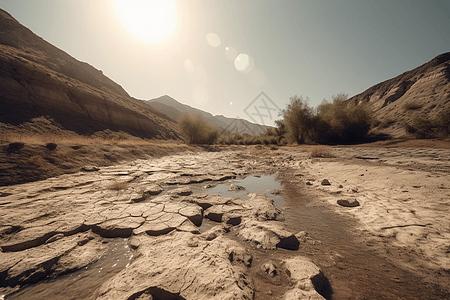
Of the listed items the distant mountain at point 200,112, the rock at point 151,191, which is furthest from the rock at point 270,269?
the distant mountain at point 200,112

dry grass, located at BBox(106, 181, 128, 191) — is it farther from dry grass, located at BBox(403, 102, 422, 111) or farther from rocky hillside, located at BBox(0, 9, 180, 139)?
dry grass, located at BBox(403, 102, 422, 111)

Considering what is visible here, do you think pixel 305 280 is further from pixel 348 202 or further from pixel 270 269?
pixel 348 202

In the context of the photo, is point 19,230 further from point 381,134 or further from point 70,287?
point 381,134

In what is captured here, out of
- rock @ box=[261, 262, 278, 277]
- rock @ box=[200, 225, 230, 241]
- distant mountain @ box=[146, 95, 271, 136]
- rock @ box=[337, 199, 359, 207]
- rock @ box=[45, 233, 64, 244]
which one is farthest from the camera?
distant mountain @ box=[146, 95, 271, 136]

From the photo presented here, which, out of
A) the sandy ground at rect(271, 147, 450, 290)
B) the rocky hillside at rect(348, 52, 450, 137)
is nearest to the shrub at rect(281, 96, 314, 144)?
the rocky hillside at rect(348, 52, 450, 137)

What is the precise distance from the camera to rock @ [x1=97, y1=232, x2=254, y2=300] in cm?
116

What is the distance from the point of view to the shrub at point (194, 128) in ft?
64.3

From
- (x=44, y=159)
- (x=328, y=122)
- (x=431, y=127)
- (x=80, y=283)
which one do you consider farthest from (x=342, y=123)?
(x=44, y=159)

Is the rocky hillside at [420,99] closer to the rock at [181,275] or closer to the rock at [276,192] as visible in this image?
the rock at [276,192]

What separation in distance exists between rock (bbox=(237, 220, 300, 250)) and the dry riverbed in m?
0.01

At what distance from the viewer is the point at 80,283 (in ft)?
4.42

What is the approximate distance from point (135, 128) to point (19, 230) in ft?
82.3

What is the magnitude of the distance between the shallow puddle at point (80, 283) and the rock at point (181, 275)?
0.45ft

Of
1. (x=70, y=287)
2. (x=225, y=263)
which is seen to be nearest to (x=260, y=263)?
(x=225, y=263)
